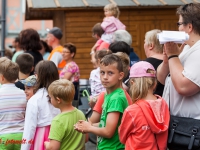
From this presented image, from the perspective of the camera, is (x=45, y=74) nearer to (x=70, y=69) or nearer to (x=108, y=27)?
(x=70, y=69)

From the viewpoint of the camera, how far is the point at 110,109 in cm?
527

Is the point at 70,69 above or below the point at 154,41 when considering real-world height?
below

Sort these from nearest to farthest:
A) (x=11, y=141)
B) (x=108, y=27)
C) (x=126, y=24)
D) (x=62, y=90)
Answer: (x=62, y=90) → (x=11, y=141) → (x=108, y=27) → (x=126, y=24)

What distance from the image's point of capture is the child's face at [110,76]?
5466mm

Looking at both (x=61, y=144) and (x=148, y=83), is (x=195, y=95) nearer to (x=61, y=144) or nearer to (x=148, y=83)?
(x=148, y=83)

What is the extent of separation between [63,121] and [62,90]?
333 millimetres

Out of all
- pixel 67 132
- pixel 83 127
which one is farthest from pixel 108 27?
pixel 83 127

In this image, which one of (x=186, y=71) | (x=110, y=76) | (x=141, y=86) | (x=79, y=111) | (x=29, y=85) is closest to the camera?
(x=186, y=71)

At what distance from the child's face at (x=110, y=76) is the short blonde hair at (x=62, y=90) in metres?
0.40

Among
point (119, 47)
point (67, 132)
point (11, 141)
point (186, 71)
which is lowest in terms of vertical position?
point (11, 141)

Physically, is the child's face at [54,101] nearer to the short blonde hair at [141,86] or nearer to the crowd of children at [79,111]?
the crowd of children at [79,111]

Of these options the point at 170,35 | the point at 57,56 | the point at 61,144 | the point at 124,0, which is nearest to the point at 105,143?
the point at 61,144

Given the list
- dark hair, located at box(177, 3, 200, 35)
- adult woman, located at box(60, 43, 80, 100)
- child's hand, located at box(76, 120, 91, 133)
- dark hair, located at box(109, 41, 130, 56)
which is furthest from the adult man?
dark hair, located at box(177, 3, 200, 35)

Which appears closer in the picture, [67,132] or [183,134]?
[183,134]
